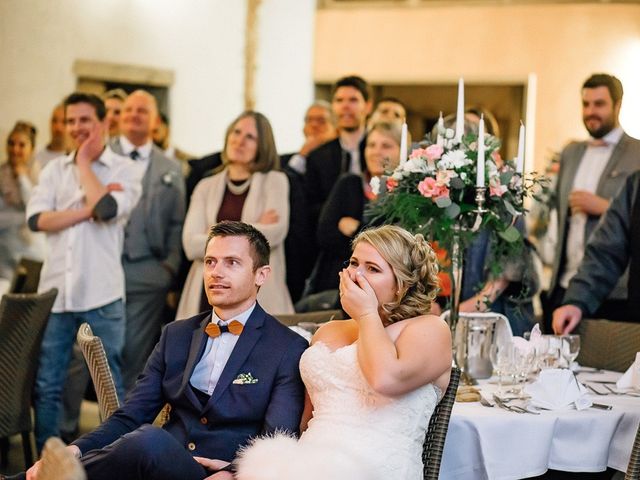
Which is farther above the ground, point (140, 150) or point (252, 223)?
point (140, 150)

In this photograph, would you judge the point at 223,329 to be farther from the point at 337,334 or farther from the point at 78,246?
the point at 78,246

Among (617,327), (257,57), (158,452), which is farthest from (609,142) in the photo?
(257,57)

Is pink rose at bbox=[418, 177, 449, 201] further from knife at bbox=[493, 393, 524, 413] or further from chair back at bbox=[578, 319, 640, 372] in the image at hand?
chair back at bbox=[578, 319, 640, 372]

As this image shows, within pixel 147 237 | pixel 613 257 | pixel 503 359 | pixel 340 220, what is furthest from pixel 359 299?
pixel 147 237

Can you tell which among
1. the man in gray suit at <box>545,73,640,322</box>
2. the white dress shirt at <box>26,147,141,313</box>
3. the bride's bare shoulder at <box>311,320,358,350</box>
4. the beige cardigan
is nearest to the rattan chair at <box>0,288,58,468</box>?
the white dress shirt at <box>26,147,141,313</box>

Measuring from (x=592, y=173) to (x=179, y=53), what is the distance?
5.01 metres

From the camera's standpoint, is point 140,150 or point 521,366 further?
point 140,150

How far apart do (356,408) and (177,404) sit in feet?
1.87

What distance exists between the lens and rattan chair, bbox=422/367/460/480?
339 centimetres

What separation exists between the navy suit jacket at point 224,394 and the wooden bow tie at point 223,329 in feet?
0.08

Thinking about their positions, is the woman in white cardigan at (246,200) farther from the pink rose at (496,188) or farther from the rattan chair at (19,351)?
the pink rose at (496,188)

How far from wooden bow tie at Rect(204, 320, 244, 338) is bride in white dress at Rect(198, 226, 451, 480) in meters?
0.23

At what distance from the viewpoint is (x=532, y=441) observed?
11.9 ft

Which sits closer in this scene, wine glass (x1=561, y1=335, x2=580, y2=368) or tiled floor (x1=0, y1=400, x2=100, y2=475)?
wine glass (x1=561, y1=335, x2=580, y2=368)
